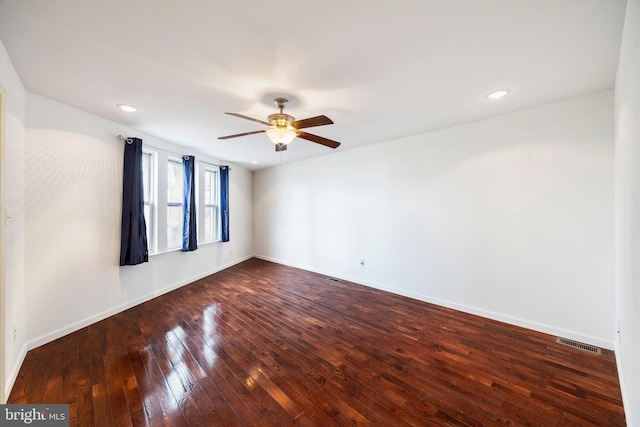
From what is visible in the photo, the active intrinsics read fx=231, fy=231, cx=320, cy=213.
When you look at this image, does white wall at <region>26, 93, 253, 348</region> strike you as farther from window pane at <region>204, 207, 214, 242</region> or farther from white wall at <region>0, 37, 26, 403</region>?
window pane at <region>204, 207, 214, 242</region>

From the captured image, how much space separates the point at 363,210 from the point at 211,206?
3335 millimetres

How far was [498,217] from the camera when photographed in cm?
284

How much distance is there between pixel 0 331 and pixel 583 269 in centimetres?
477

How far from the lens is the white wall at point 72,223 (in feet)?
7.52

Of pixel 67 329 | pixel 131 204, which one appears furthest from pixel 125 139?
pixel 67 329

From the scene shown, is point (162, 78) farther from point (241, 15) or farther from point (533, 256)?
point (533, 256)

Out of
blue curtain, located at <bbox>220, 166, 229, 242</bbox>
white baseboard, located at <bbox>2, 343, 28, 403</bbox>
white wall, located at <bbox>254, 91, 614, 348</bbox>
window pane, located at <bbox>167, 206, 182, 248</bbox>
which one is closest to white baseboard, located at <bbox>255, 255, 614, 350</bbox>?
white wall, located at <bbox>254, 91, 614, 348</bbox>

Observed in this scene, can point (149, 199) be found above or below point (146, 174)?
below

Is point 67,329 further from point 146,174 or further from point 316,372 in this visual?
point 316,372

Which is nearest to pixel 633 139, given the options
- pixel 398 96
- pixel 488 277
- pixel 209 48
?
pixel 398 96

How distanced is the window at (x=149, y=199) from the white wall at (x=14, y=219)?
1.43m

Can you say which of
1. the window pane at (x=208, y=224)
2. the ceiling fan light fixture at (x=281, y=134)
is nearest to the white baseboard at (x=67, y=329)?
the window pane at (x=208, y=224)

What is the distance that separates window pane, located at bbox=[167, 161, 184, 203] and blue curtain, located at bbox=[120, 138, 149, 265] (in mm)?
821

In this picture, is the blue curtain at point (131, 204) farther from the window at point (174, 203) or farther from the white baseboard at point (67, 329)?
the window at point (174, 203)
